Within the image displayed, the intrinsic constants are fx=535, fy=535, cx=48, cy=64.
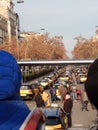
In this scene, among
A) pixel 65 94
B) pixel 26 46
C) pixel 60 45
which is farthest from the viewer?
pixel 60 45

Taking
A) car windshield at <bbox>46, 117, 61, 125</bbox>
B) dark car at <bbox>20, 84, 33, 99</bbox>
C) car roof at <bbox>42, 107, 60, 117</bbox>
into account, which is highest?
car roof at <bbox>42, 107, 60, 117</bbox>

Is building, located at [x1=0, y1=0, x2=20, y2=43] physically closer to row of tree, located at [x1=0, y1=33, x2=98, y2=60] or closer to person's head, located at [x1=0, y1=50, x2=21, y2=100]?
row of tree, located at [x1=0, y1=33, x2=98, y2=60]

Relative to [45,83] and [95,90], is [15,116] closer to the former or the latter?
[95,90]

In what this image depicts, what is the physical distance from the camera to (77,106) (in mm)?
35531

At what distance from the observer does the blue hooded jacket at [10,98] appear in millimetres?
2430

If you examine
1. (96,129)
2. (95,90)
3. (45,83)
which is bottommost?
(45,83)

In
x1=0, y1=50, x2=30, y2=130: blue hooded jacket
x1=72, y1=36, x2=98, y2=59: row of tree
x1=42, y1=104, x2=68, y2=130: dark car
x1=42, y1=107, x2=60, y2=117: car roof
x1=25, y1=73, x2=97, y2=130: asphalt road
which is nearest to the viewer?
x1=0, y1=50, x2=30, y2=130: blue hooded jacket

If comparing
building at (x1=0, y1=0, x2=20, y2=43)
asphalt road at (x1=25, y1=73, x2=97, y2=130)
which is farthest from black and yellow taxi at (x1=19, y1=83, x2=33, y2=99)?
building at (x1=0, y1=0, x2=20, y2=43)

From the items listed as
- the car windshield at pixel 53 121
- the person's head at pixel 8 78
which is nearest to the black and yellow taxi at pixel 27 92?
the car windshield at pixel 53 121

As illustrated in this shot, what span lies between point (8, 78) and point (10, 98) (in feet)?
0.38

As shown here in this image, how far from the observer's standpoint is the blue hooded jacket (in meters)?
2.43

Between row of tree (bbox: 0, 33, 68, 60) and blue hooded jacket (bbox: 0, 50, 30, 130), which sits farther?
row of tree (bbox: 0, 33, 68, 60)

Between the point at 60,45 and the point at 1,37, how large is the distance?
45.5 m

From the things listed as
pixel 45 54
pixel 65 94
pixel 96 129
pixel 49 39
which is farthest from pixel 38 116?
pixel 49 39
